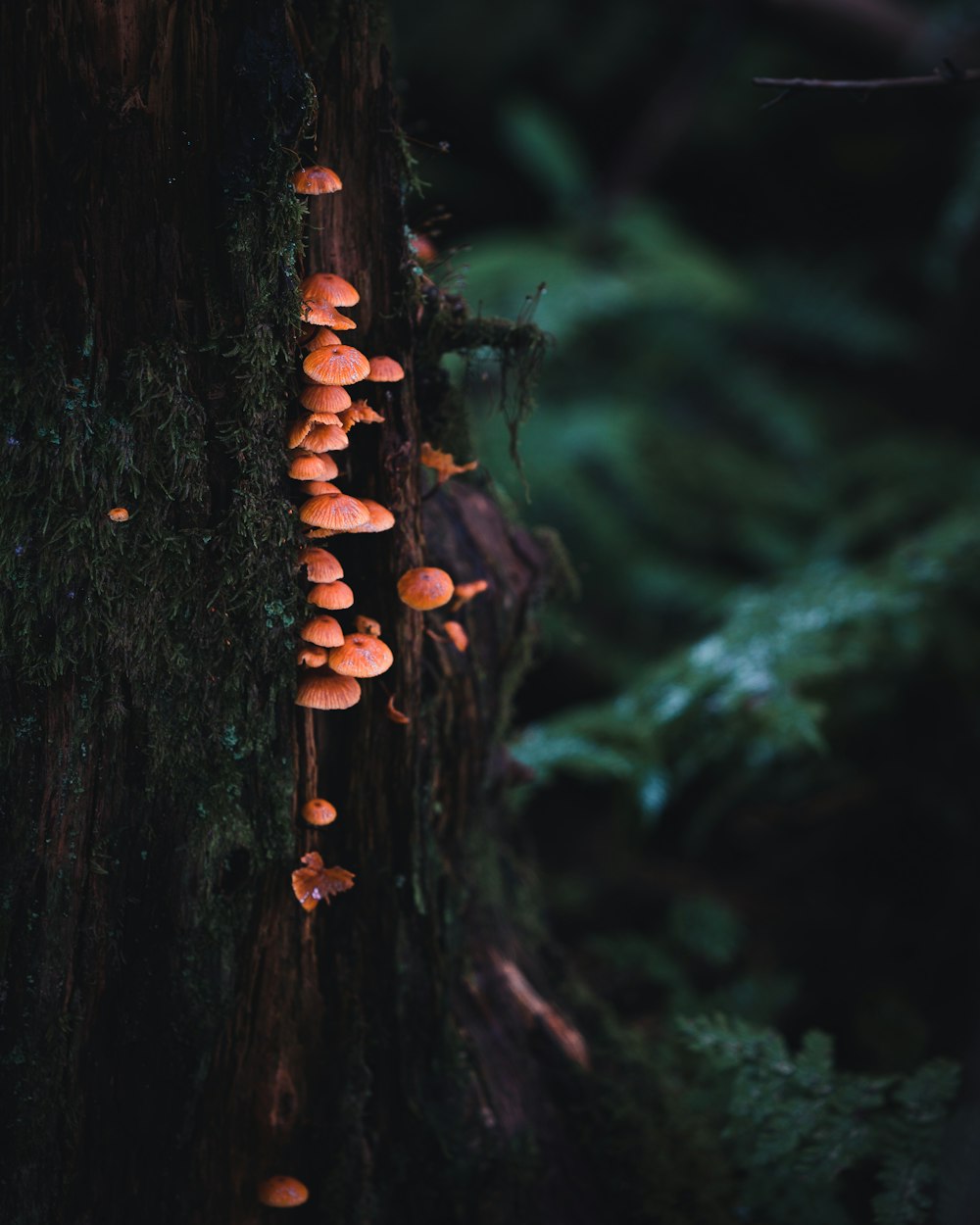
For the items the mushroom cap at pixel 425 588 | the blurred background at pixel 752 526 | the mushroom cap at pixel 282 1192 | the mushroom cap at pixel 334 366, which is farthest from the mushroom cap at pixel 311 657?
the mushroom cap at pixel 282 1192

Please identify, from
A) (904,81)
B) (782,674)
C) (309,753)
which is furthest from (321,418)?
(782,674)

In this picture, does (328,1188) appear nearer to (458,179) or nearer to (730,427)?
(730,427)

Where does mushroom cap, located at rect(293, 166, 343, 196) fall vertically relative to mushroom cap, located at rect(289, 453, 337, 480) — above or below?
above

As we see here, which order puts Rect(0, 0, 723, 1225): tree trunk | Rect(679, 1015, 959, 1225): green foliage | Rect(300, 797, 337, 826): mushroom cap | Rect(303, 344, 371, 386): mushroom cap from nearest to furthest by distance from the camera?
1. Rect(0, 0, 723, 1225): tree trunk
2. Rect(303, 344, 371, 386): mushroom cap
3. Rect(300, 797, 337, 826): mushroom cap
4. Rect(679, 1015, 959, 1225): green foliage

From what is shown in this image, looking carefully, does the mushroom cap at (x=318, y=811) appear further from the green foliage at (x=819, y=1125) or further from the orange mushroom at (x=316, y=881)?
the green foliage at (x=819, y=1125)

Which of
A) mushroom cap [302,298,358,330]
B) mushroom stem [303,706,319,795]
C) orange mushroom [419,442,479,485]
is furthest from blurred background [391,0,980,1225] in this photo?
mushroom stem [303,706,319,795]

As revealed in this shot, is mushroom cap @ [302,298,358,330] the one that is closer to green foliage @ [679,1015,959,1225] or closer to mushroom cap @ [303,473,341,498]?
mushroom cap @ [303,473,341,498]

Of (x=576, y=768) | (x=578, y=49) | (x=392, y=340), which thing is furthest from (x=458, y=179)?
A: (x=392, y=340)

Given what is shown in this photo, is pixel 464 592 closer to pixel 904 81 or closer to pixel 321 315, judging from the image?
pixel 321 315
